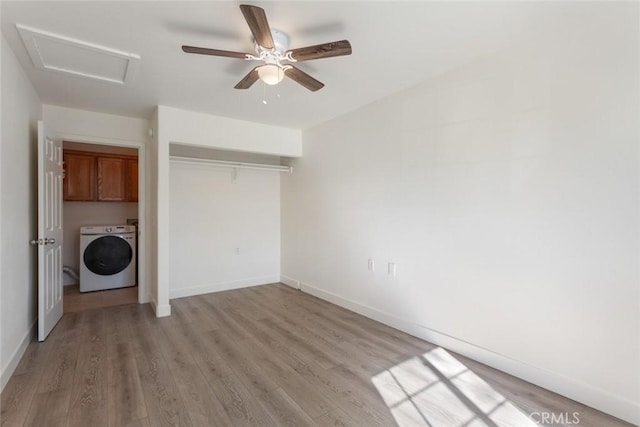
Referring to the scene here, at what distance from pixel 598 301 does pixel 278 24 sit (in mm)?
2635

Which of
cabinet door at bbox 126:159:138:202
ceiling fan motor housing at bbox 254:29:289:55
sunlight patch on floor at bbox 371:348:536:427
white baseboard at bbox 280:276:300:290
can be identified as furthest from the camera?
cabinet door at bbox 126:159:138:202

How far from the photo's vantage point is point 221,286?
4555mm

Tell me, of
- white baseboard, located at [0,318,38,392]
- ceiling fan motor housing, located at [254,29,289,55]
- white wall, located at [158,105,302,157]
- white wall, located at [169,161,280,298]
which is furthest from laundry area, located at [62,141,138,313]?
ceiling fan motor housing, located at [254,29,289,55]

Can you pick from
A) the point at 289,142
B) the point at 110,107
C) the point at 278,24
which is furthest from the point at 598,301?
the point at 110,107

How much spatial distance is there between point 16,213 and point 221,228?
2.35 meters

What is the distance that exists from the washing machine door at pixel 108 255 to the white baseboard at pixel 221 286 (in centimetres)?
131

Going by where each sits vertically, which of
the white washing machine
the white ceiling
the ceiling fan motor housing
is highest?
the white ceiling

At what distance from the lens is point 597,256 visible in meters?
1.88

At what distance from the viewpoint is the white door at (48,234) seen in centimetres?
278

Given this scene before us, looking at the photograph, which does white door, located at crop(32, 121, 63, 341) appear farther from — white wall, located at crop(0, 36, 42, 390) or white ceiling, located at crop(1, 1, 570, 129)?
white ceiling, located at crop(1, 1, 570, 129)

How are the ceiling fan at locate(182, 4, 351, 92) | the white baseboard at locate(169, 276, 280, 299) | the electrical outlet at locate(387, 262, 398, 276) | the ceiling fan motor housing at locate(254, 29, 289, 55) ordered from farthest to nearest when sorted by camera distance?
1. the white baseboard at locate(169, 276, 280, 299)
2. the electrical outlet at locate(387, 262, 398, 276)
3. the ceiling fan motor housing at locate(254, 29, 289, 55)
4. the ceiling fan at locate(182, 4, 351, 92)

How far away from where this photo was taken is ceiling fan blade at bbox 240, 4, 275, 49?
58.9 inches

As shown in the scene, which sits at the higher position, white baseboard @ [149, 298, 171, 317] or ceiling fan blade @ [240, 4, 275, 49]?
ceiling fan blade @ [240, 4, 275, 49]

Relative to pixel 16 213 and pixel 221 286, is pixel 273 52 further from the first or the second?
pixel 221 286
